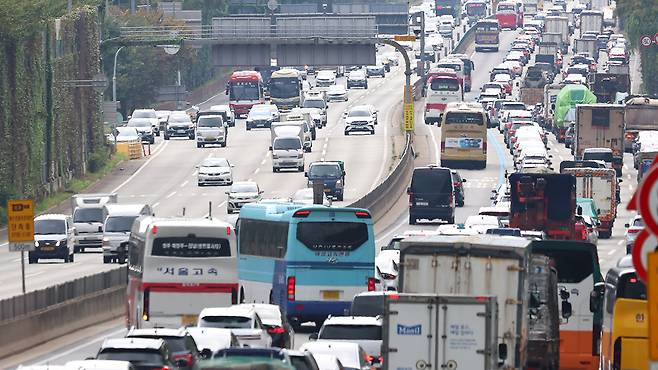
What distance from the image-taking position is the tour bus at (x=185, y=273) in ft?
115

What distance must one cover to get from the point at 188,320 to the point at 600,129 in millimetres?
55581

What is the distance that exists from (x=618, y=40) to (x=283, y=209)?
15063 cm

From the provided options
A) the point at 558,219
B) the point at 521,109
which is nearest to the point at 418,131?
the point at 521,109

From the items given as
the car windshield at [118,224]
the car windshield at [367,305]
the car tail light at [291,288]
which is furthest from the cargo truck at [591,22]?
the car windshield at [367,305]

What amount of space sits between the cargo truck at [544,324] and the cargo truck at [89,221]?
38.0 meters

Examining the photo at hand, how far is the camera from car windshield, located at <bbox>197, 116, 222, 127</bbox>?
108375mm

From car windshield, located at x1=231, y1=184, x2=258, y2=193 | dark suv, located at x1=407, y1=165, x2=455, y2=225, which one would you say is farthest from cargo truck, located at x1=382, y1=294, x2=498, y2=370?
car windshield, located at x1=231, y1=184, x2=258, y2=193

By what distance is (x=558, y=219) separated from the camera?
53.4 metres

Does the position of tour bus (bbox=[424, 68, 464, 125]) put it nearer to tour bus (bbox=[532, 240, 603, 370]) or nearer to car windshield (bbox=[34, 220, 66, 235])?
car windshield (bbox=[34, 220, 66, 235])

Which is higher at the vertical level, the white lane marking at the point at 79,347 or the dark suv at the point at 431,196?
the white lane marking at the point at 79,347

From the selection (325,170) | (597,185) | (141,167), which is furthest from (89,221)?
(141,167)

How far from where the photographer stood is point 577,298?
103ft

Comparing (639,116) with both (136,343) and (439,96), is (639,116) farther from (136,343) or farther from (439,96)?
(136,343)

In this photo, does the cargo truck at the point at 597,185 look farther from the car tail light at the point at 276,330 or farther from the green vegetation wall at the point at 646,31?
the green vegetation wall at the point at 646,31
